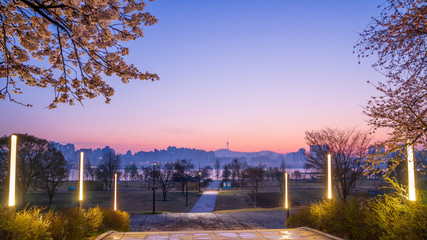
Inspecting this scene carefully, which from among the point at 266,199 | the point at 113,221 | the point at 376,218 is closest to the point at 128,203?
the point at 266,199

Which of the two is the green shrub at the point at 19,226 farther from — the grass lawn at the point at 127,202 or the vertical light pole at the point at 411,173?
the grass lawn at the point at 127,202

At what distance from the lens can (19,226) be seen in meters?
5.80

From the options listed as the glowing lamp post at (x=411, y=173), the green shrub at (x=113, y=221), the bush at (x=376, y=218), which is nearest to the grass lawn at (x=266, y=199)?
the bush at (x=376, y=218)

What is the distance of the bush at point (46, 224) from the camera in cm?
568

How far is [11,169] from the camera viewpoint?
5.96 meters

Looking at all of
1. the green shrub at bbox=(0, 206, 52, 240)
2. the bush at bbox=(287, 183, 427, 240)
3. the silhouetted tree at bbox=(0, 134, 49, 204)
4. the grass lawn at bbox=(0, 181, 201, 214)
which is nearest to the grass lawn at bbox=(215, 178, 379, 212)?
the grass lawn at bbox=(0, 181, 201, 214)

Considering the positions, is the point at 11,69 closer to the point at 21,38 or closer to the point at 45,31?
the point at 21,38

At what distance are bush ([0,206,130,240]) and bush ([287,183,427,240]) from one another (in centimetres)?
748

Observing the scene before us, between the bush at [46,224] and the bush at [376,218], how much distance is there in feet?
24.5

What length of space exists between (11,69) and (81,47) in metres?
1.90

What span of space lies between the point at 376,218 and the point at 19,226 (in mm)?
8216

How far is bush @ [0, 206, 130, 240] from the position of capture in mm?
5676

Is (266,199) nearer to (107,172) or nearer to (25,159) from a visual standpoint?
(25,159)

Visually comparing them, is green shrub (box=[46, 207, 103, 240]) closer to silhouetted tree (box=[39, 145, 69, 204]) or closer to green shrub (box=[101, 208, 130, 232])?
green shrub (box=[101, 208, 130, 232])
